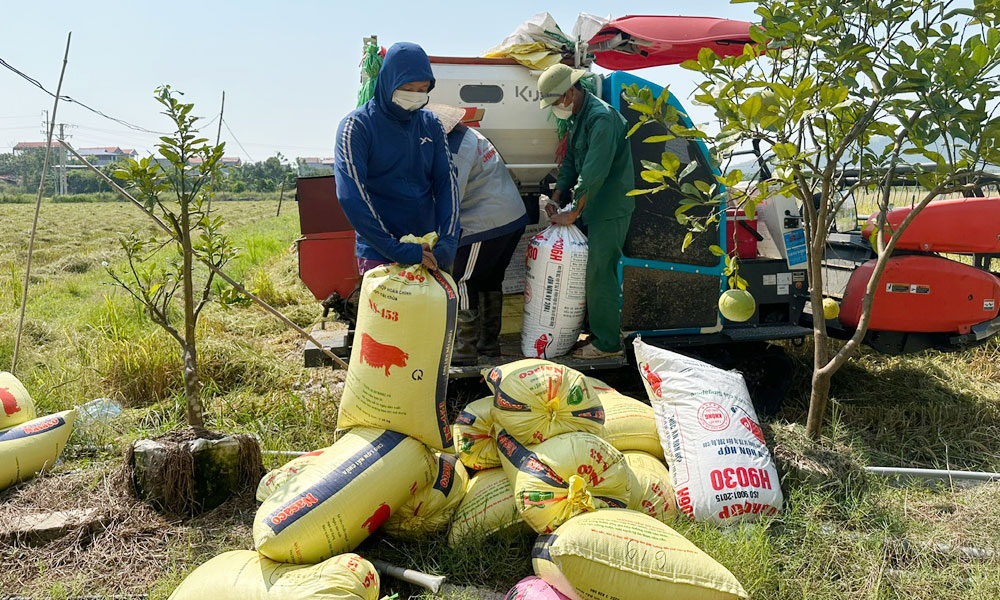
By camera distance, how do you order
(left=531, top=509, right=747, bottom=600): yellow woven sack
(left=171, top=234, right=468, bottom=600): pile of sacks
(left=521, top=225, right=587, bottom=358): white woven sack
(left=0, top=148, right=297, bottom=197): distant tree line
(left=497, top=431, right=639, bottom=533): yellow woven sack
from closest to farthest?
1. (left=531, top=509, right=747, bottom=600): yellow woven sack
2. (left=171, top=234, right=468, bottom=600): pile of sacks
3. (left=497, top=431, right=639, bottom=533): yellow woven sack
4. (left=521, top=225, right=587, bottom=358): white woven sack
5. (left=0, top=148, right=297, bottom=197): distant tree line

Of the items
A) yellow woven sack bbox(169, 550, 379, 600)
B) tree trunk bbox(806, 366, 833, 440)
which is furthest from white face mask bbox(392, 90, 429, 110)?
tree trunk bbox(806, 366, 833, 440)

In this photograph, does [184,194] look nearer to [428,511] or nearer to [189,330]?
[189,330]

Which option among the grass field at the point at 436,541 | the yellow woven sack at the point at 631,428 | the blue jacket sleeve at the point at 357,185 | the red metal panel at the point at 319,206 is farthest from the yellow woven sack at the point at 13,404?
the yellow woven sack at the point at 631,428

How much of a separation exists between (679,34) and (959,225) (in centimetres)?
223

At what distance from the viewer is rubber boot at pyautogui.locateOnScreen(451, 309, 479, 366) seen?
4195 mm

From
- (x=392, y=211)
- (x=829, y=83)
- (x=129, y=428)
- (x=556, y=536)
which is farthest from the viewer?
(x=129, y=428)

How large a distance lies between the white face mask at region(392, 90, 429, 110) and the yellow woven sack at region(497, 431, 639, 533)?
172cm

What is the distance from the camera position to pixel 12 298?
7488mm

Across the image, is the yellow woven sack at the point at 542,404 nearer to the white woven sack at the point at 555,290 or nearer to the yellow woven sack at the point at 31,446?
the white woven sack at the point at 555,290

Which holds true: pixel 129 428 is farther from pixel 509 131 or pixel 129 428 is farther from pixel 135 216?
pixel 135 216

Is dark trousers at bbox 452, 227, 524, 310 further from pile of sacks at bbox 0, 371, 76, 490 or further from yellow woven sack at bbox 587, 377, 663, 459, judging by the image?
pile of sacks at bbox 0, 371, 76, 490

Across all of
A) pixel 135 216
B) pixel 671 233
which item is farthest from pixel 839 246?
pixel 135 216

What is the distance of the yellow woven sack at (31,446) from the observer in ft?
11.0

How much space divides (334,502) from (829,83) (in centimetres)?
258
